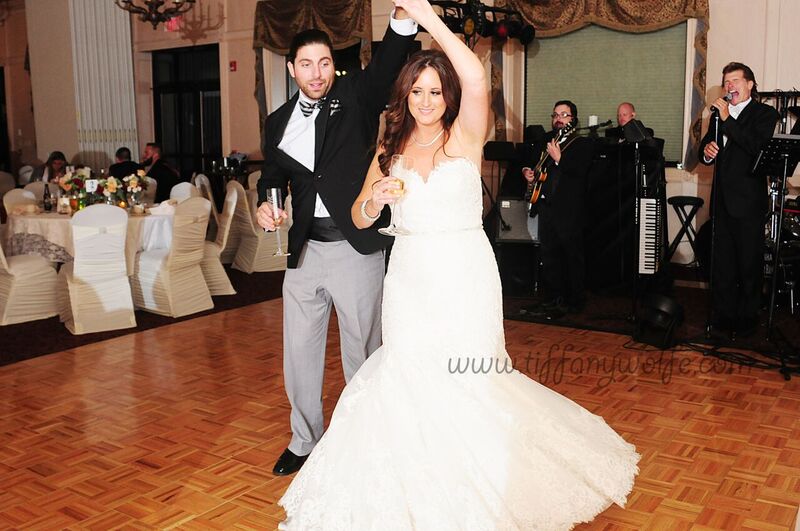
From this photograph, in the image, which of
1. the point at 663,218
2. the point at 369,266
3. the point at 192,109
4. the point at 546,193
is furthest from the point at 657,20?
the point at 192,109

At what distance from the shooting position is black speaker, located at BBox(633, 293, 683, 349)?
5.07m

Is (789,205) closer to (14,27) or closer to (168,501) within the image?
(168,501)

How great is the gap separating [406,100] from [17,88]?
1382 centimetres

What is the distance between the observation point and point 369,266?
9.87 ft

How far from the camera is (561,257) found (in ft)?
20.5

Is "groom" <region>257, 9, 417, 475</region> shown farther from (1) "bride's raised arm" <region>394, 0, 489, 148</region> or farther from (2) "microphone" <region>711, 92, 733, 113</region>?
(2) "microphone" <region>711, 92, 733, 113</region>

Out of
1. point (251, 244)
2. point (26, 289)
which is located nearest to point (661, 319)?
point (251, 244)

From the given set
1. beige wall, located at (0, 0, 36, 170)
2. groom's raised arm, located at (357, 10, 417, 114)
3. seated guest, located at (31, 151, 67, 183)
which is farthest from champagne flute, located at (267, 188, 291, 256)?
beige wall, located at (0, 0, 36, 170)

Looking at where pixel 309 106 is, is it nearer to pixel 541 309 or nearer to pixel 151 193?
pixel 541 309

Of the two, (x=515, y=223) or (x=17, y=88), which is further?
(x=17, y=88)

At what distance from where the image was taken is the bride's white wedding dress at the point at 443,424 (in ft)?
7.84

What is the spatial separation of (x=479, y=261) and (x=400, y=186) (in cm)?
43

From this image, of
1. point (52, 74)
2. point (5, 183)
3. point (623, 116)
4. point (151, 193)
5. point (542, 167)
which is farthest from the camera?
point (52, 74)
